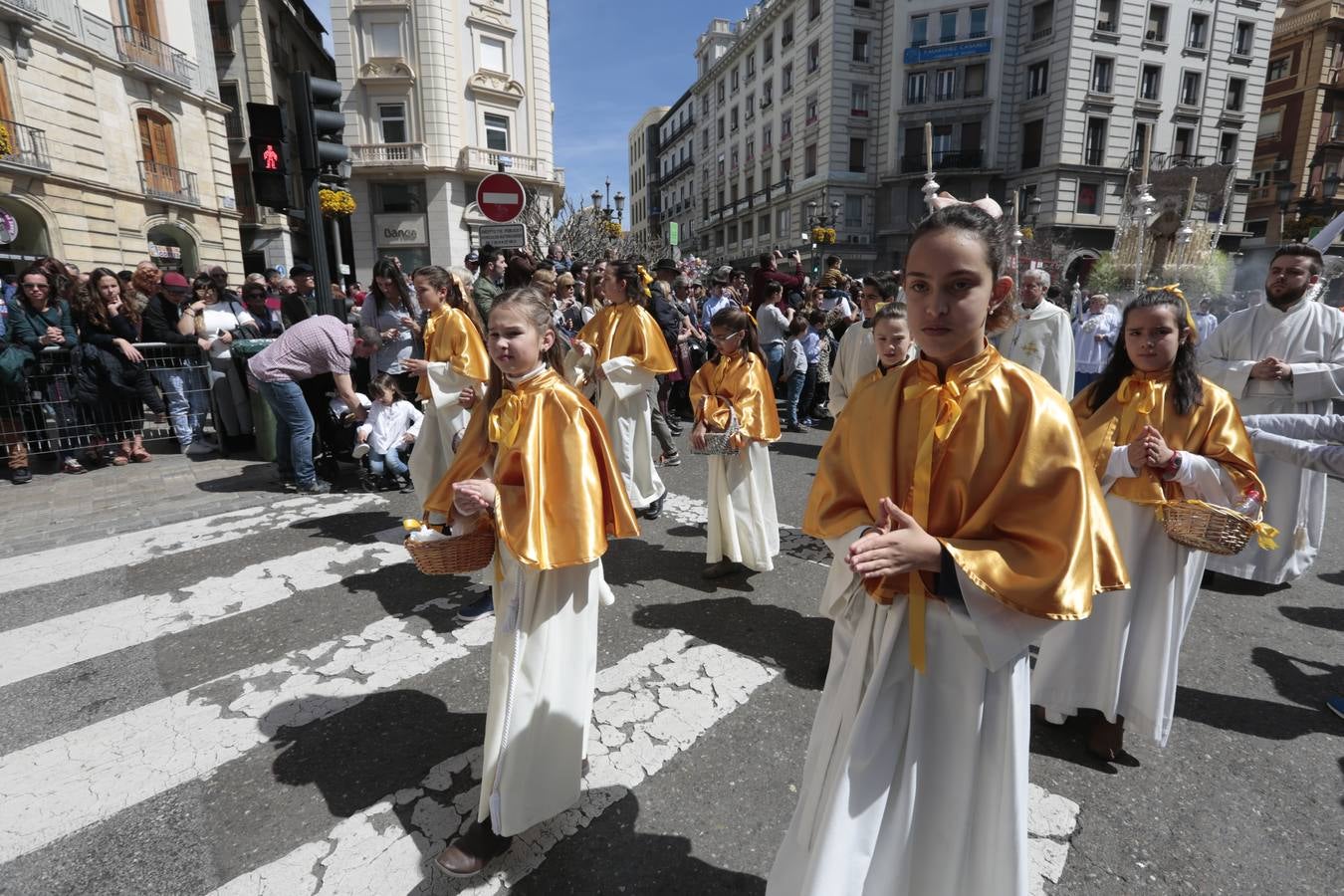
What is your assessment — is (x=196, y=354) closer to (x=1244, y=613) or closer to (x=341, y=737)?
(x=341, y=737)

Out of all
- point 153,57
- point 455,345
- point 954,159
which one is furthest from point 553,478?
point 954,159

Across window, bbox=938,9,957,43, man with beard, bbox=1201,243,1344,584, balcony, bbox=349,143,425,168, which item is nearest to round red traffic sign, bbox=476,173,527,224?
man with beard, bbox=1201,243,1344,584

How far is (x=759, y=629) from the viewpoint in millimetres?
3850

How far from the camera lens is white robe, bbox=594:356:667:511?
223 inches

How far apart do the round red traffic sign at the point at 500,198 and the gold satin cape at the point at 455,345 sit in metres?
3.30

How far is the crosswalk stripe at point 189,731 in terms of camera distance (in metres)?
2.52

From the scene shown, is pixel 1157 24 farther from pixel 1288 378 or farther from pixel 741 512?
pixel 741 512

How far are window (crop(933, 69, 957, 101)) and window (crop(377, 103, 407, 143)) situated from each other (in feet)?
Result: 94.2

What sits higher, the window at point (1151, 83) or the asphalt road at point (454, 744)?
the window at point (1151, 83)

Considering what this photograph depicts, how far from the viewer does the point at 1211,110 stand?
37062 mm

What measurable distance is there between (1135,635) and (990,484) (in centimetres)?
186

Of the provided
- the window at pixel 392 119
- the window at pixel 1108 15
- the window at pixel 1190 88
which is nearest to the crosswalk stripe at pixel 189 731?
the window at pixel 392 119

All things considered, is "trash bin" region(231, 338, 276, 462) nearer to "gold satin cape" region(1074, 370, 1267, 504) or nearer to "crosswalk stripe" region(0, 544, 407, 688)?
"crosswalk stripe" region(0, 544, 407, 688)

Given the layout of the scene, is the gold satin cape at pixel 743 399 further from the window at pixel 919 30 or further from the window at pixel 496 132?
the window at pixel 919 30
